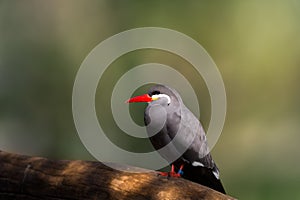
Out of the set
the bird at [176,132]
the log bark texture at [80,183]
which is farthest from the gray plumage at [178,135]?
the log bark texture at [80,183]

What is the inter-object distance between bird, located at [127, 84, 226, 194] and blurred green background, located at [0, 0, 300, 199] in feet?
10.1

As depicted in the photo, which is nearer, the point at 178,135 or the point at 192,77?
the point at 178,135

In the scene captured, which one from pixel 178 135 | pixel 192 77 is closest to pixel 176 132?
pixel 178 135

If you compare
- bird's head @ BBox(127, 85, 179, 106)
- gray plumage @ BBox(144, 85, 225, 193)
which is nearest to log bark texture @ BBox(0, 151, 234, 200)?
gray plumage @ BBox(144, 85, 225, 193)

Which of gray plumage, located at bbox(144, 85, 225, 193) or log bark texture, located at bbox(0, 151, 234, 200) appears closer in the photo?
log bark texture, located at bbox(0, 151, 234, 200)

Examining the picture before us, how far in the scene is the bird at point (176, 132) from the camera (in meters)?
3.05

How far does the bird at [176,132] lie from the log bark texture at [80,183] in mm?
372

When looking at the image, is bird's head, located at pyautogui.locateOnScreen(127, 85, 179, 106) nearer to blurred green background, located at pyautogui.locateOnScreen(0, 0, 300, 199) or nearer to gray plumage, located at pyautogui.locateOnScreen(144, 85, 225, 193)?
gray plumage, located at pyautogui.locateOnScreen(144, 85, 225, 193)

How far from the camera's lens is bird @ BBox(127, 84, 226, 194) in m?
3.05

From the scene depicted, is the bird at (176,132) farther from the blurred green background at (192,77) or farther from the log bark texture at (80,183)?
the blurred green background at (192,77)

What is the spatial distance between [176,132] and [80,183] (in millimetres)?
659

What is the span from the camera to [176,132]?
10.1 feet

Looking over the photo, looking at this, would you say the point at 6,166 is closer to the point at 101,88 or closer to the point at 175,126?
the point at 175,126

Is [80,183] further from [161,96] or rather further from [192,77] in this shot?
[192,77]
